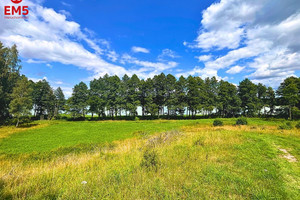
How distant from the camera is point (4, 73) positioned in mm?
35531

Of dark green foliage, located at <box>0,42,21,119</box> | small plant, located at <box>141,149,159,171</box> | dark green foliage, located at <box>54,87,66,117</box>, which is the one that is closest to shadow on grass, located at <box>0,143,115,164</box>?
small plant, located at <box>141,149,159,171</box>

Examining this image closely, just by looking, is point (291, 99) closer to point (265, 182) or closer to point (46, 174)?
point (265, 182)

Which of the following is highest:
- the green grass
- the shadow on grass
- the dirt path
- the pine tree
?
the pine tree

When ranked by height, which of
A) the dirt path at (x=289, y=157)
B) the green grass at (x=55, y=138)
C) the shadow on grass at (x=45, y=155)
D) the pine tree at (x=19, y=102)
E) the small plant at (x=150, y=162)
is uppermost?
the pine tree at (x=19, y=102)

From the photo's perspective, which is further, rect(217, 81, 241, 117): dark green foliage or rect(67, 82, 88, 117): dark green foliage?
rect(67, 82, 88, 117): dark green foliage

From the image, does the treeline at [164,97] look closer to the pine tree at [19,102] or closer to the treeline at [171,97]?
the treeline at [171,97]

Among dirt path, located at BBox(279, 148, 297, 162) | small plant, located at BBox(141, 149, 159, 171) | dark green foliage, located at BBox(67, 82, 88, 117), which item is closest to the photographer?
small plant, located at BBox(141, 149, 159, 171)

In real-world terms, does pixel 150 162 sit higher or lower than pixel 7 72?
lower

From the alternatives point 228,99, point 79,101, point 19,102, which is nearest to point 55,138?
point 19,102

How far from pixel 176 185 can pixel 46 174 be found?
608 cm

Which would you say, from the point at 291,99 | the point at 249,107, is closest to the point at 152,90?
the point at 249,107

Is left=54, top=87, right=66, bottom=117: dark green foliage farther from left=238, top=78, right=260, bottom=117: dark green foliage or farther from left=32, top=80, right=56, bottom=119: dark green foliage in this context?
left=238, top=78, right=260, bottom=117: dark green foliage

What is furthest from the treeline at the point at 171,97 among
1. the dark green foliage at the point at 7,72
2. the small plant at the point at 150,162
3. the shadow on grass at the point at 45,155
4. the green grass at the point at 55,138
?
the small plant at the point at 150,162

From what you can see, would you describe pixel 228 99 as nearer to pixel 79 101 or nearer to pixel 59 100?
pixel 79 101
